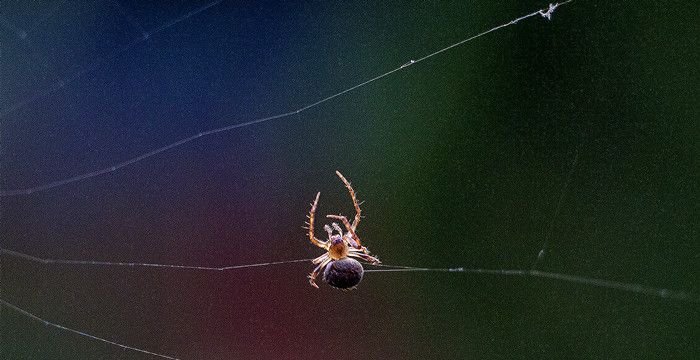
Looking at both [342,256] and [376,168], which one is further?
[376,168]

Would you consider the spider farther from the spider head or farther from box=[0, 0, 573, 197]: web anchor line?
box=[0, 0, 573, 197]: web anchor line

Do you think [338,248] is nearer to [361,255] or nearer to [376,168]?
[361,255]

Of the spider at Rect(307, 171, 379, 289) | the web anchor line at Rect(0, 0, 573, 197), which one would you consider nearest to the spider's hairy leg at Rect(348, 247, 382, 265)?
the spider at Rect(307, 171, 379, 289)

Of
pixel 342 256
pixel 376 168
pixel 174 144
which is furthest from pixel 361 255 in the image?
pixel 174 144

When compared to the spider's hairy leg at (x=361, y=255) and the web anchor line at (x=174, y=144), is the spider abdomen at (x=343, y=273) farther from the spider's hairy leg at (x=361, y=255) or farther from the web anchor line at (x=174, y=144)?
the web anchor line at (x=174, y=144)

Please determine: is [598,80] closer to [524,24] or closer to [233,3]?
[524,24]

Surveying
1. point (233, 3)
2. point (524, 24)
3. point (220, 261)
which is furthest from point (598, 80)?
point (220, 261)
